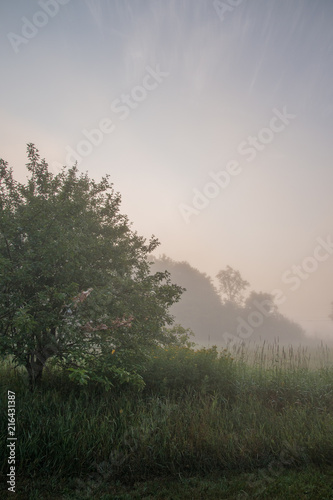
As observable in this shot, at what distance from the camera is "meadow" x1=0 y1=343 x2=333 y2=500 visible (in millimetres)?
4539

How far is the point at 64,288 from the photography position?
6.30 m

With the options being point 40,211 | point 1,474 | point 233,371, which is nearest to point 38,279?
point 40,211

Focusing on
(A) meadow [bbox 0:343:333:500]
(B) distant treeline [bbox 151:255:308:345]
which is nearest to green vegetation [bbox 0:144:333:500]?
(A) meadow [bbox 0:343:333:500]

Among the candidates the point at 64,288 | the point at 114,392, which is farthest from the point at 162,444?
the point at 64,288

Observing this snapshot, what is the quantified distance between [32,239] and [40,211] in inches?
28.9

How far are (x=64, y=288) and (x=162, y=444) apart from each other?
3.70 metres

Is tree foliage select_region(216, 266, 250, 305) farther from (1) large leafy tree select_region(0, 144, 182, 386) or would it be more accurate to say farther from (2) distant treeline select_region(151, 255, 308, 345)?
(1) large leafy tree select_region(0, 144, 182, 386)

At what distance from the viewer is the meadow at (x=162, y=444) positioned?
454cm

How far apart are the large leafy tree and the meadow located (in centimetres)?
106

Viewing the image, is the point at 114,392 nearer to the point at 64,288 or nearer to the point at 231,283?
the point at 64,288

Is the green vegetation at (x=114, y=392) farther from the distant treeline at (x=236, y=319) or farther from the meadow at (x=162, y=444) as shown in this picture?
the distant treeline at (x=236, y=319)

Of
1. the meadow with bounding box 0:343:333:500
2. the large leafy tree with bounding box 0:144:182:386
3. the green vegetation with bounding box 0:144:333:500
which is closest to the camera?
the meadow with bounding box 0:343:333:500

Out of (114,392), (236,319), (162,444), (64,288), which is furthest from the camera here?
(236,319)

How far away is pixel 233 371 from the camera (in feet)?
30.0
